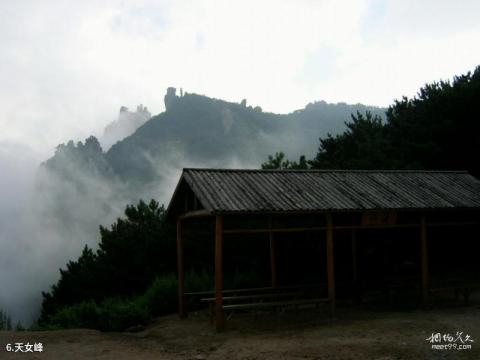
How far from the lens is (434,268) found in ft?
66.3

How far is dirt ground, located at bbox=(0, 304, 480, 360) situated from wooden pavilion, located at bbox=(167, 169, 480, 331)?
2.61 ft

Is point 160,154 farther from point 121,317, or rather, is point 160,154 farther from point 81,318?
point 121,317

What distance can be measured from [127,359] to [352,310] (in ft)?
21.9

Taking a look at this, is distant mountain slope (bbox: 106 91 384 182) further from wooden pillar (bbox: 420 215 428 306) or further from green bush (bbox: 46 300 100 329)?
wooden pillar (bbox: 420 215 428 306)

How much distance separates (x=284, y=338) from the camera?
10398mm

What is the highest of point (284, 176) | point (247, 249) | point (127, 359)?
point (284, 176)

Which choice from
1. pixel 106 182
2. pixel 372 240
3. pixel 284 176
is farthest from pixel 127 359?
pixel 106 182

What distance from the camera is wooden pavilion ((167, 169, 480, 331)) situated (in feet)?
37.9

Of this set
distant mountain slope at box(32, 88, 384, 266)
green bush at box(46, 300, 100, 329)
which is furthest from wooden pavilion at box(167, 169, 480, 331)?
distant mountain slope at box(32, 88, 384, 266)

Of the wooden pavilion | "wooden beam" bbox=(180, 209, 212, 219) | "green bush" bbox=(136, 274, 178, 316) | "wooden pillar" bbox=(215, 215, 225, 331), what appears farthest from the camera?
"green bush" bbox=(136, 274, 178, 316)

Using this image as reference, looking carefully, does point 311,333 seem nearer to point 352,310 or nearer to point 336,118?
point 352,310

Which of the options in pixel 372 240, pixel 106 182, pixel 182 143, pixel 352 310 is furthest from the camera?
pixel 182 143

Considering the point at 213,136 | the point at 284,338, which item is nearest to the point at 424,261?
the point at 284,338

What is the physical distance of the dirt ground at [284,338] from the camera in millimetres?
8891
